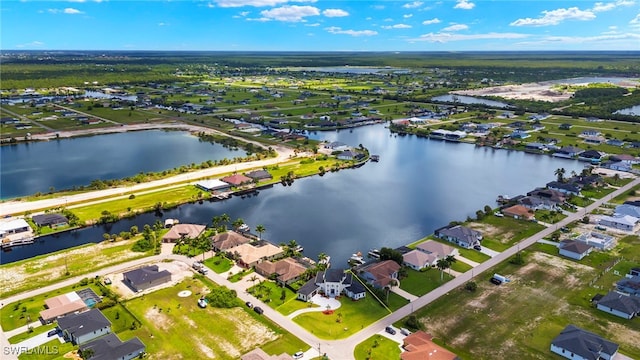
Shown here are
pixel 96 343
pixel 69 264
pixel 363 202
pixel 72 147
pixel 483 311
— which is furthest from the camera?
pixel 72 147

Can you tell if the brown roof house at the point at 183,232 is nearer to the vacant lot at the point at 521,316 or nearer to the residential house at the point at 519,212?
the vacant lot at the point at 521,316

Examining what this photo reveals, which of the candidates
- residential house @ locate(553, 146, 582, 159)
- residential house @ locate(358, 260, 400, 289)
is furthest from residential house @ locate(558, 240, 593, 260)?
residential house @ locate(553, 146, 582, 159)

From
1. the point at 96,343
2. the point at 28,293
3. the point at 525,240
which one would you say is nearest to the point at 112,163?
the point at 28,293

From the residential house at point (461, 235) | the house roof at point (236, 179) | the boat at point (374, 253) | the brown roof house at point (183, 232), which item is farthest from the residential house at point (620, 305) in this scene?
the house roof at point (236, 179)

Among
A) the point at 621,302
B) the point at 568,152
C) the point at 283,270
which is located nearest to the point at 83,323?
the point at 283,270

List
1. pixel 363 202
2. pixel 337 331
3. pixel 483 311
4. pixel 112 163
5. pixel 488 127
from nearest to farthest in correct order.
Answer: pixel 337 331 < pixel 483 311 < pixel 363 202 < pixel 112 163 < pixel 488 127

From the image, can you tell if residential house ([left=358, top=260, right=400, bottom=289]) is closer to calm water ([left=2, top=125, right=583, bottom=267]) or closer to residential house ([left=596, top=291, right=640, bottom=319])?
calm water ([left=2, top=125, right=583, bottom=267])

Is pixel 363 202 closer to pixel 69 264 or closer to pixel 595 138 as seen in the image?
pixel 69 264
